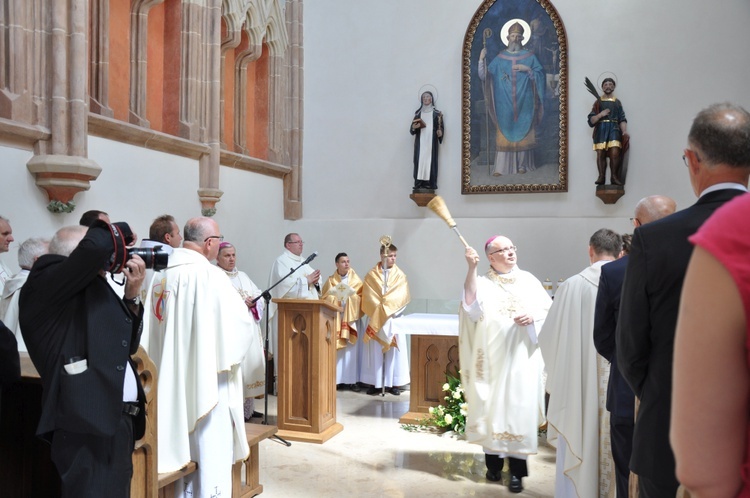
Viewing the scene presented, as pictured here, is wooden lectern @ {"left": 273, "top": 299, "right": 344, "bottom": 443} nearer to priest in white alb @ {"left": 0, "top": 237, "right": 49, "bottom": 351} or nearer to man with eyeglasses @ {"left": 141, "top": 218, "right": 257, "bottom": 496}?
man with eyeglasses @ {"left": 141, "top": 218, "right": 257, "bottom": 496}

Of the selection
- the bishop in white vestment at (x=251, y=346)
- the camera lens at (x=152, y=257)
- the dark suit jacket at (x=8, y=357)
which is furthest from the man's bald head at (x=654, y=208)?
the bishop in white vestment at (x=251, y=346)

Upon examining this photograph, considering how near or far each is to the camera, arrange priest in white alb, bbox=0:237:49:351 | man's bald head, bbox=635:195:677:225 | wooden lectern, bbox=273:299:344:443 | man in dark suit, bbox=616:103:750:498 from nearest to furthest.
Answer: man in dark suit, bbox=616:103:750:498 < man's bald head, bbox=635:195:677:225 < priest in white alb, bbox=0:237:49:351 < wooden lectern, bbox=273:299:344:443

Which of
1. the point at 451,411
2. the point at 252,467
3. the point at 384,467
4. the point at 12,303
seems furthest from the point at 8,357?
the point at 451,411

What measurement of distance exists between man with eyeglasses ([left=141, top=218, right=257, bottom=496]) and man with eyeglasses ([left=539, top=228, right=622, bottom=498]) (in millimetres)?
1869

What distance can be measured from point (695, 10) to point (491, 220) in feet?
12.3

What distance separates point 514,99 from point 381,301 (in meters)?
3.64

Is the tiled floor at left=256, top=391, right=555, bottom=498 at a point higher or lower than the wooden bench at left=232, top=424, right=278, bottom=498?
lower

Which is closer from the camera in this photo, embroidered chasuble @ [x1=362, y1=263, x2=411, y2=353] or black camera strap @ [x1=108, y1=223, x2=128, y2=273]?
black camera strap @ [x1=108, y1=223, x2=128, y2=273]

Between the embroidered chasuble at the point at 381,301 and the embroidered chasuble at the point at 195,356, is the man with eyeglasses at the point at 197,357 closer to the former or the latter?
the embroidered chasuble at the point at 195,356

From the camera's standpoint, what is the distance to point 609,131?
29.5 feet

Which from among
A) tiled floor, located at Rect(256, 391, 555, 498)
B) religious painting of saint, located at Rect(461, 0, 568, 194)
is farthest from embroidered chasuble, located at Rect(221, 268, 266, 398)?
religious painting of saint, located at Rect(461, 0, 568, 194)

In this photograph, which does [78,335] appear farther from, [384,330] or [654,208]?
[384,330]

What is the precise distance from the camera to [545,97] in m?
9.66

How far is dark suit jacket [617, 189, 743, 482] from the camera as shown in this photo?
190 centimetres
